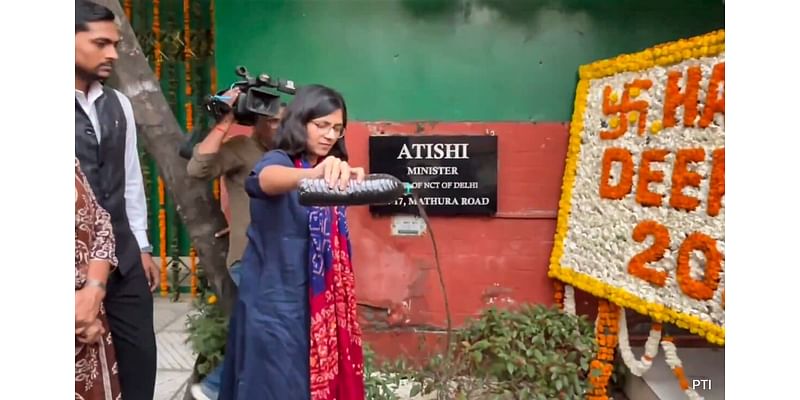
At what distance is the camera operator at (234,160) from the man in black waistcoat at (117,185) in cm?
17

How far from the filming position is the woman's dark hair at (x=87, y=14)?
3.61 ft

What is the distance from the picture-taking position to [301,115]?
1.25m

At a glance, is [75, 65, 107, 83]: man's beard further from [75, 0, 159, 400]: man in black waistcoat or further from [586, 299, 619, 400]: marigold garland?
[586, 299, 619, 400]: marigold garland

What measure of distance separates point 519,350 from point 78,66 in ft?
4.04

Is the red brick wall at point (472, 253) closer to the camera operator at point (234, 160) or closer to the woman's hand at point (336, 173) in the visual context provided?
the camera operator at point (234, 160)

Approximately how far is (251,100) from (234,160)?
17 cm

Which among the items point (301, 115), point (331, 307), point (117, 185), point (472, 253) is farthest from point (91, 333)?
point (472, 253)

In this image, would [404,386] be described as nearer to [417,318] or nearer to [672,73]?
[417,318]

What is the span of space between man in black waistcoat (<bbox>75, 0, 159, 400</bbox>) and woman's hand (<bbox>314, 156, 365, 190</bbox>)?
1.33ft

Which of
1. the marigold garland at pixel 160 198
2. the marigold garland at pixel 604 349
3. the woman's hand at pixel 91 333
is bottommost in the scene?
the marigold garland at pixel 604 349

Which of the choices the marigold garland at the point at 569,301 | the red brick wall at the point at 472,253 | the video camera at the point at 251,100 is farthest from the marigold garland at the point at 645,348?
the video camera at the point at 251,100

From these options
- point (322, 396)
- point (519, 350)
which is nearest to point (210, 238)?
point (322, 396)

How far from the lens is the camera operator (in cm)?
137

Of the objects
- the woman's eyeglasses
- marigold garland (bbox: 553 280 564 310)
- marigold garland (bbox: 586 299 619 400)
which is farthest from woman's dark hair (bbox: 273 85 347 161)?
marigold garland (bbox: 586 299 619 400)
